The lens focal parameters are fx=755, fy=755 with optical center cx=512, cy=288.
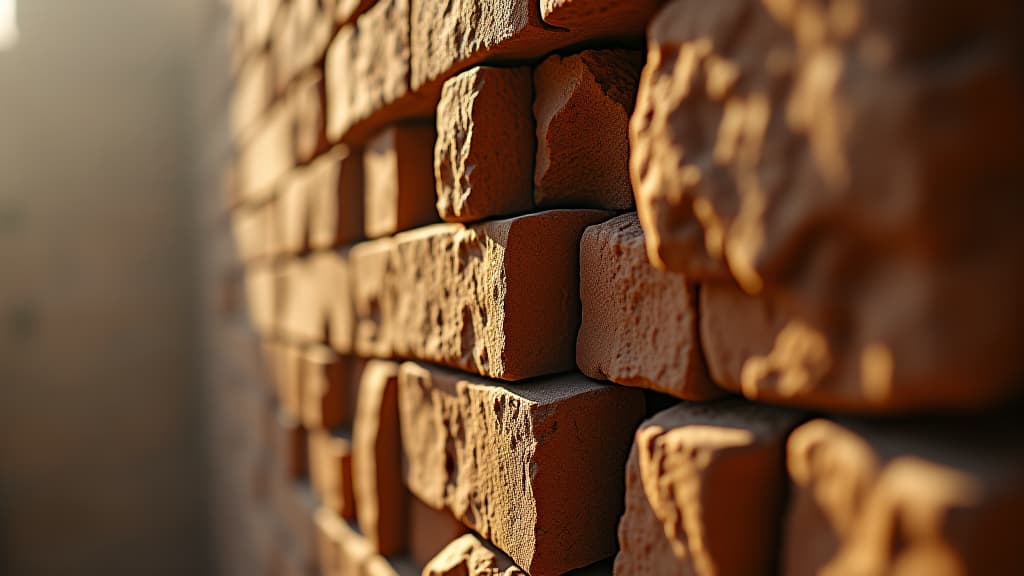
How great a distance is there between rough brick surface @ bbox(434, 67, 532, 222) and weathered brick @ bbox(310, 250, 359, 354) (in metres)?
0.56

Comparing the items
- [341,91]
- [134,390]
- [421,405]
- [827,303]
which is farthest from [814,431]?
[134,390]

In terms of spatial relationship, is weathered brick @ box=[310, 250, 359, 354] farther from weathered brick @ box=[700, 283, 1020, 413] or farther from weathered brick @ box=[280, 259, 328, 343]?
weathered brick @ box=[700, 283, 1020, 413]

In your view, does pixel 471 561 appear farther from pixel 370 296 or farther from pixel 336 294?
pixel 336 294

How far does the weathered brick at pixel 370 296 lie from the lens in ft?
4.49

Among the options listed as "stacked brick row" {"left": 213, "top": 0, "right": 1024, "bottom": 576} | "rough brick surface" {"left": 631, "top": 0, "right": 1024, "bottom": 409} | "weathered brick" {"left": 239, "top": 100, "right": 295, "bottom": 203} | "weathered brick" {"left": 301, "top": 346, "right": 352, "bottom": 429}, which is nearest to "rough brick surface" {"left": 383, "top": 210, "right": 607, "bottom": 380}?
"stacked brick row" {"left": 213, "top": 0, "right": 1024, "bottom": 576}

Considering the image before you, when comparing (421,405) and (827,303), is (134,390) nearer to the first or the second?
(421,405)

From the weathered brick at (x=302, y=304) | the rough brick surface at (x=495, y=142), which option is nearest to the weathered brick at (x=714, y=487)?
the rough brick surface at (x=495, y=142)

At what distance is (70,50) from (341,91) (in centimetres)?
270

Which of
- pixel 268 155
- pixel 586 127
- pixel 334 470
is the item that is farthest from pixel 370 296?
pixel 268 155

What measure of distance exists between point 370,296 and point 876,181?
106cm

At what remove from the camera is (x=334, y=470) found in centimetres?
170

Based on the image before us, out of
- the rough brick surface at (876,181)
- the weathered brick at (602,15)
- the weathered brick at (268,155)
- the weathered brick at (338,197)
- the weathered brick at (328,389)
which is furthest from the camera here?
the weathered brick at (268,155)

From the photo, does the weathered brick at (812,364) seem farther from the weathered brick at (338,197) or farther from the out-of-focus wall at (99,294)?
the out-of-focus wall at (99,294)

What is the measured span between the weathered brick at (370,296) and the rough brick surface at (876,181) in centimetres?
81
